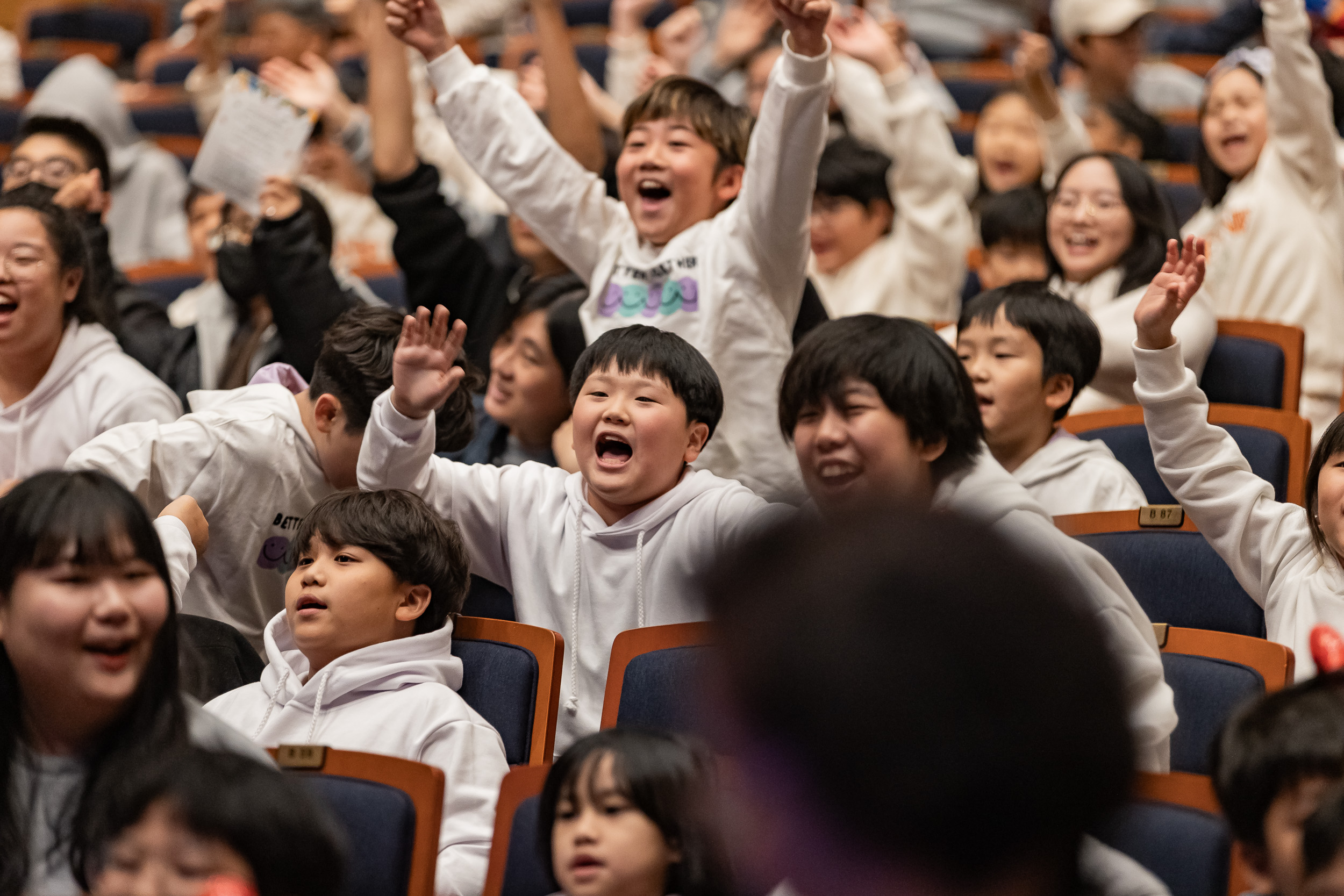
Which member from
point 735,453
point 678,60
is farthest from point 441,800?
point 678,60

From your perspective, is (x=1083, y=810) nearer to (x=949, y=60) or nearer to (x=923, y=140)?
(x=923, y=140)

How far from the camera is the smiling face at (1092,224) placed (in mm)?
3592

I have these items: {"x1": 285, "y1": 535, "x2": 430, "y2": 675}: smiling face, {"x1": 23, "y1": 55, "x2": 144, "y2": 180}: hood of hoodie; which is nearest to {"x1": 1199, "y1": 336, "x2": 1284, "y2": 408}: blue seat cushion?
{"x1": 285, "y1": 535, "x2": 430, "y2": 675}: smiling face

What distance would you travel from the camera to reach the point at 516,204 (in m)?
3.17

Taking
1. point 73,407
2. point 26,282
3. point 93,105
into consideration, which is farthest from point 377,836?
point 93,105

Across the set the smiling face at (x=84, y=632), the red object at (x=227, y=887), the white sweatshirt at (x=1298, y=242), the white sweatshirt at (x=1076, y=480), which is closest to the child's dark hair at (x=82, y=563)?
the smiling face at (x=84, y=632)

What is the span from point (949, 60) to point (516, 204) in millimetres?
5092

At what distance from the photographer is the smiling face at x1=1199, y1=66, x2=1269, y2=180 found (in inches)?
156

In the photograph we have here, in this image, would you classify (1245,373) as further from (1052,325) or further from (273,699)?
(273,699)

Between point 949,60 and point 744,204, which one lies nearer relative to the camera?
point 744,204

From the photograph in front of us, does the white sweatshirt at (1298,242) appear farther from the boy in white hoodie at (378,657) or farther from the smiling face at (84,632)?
the smiling face at (84,632)

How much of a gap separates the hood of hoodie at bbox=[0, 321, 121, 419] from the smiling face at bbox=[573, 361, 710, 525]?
1128 mm

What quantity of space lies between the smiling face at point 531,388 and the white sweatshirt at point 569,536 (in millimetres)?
675

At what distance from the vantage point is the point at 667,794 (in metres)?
1.59
